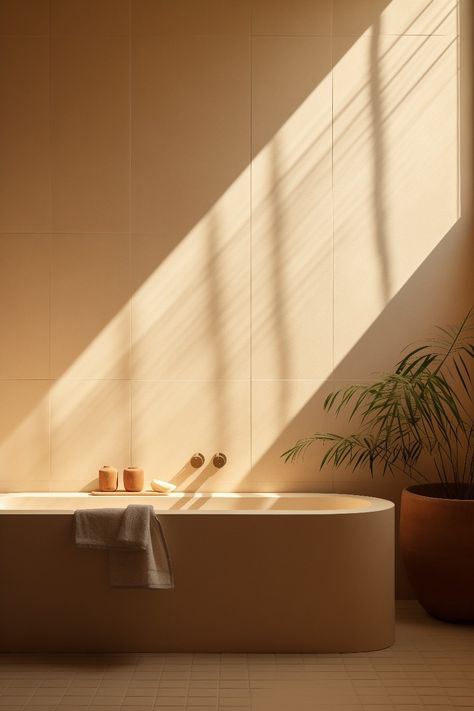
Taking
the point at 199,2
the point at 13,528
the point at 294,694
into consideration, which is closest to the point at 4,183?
the point at 199,2

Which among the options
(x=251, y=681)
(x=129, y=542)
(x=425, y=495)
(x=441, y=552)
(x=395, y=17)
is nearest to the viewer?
(x=251, y=681)

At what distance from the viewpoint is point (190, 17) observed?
4.00m

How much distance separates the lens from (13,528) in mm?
3252

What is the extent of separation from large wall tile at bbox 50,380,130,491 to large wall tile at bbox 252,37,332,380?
74cm

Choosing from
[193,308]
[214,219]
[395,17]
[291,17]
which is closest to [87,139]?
[214,219]

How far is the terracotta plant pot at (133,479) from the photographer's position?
12.7 ft

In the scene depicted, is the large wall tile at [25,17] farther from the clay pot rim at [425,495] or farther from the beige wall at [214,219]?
the clay pot rim at [425,495]

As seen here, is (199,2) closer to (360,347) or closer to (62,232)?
(62,232)

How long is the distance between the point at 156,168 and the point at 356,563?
6.97 ft

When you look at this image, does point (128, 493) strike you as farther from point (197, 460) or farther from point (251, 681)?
point (251, 681)

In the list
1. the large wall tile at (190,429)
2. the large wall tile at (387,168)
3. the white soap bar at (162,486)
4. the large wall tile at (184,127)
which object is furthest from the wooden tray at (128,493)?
the large wall tile at (184,127)

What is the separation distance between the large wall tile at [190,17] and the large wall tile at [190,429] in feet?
5.79

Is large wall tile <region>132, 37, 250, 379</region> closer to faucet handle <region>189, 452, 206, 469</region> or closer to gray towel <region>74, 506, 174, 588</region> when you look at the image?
faucet handle <region>189, 452, 206, 469</region>

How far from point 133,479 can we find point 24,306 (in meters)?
1.02
